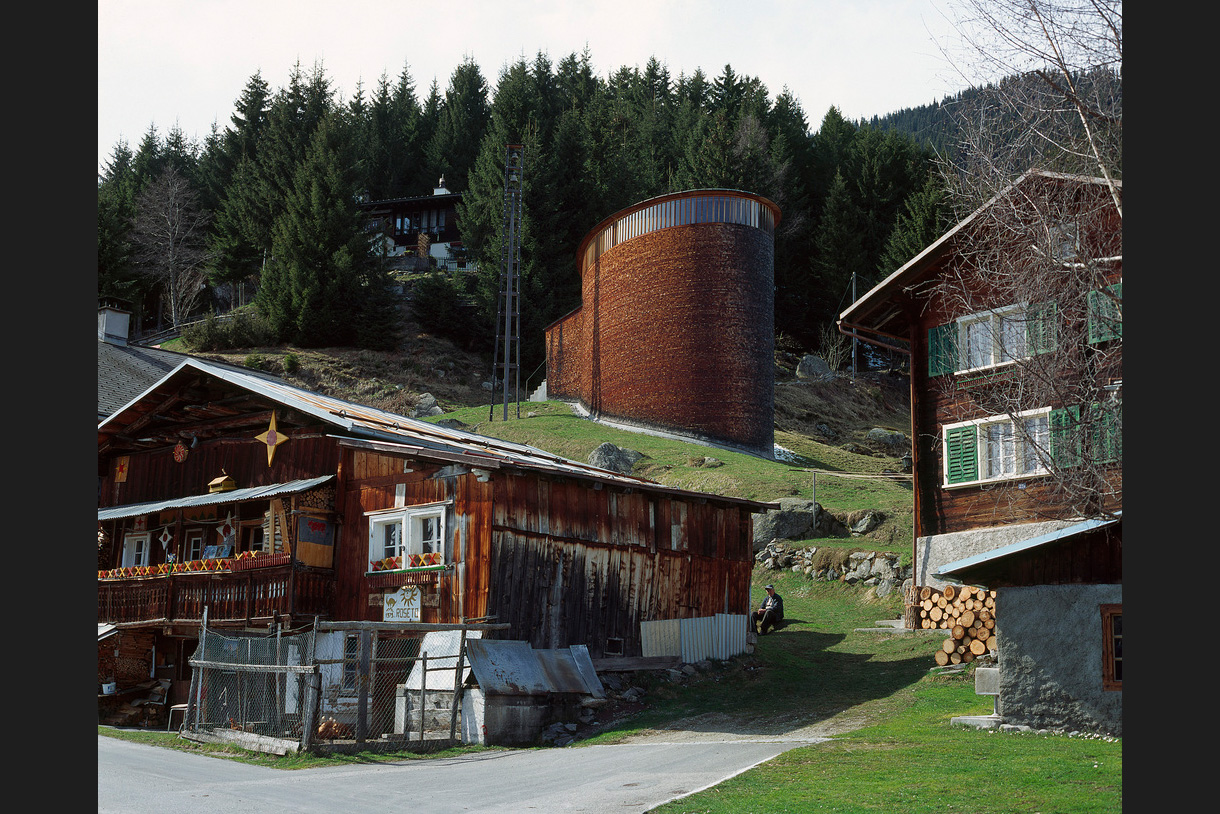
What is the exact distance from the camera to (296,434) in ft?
77.9

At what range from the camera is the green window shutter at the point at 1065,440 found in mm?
15805

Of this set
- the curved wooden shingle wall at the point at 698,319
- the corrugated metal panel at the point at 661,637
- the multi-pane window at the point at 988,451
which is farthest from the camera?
the curved wooden shingle wall at the point at 698,319

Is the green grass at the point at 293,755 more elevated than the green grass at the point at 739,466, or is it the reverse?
the green grass at the point at 739,466

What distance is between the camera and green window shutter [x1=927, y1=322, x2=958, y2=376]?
24.2 meters

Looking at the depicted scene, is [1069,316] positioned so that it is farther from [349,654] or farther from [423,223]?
[423,223]

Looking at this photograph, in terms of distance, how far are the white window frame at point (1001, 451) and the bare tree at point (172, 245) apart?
5531cm

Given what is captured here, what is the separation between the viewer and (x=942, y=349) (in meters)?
24.5

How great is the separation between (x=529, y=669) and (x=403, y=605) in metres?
3.35

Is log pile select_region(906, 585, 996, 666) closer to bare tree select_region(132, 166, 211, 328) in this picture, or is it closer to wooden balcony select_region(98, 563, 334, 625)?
wooden balcony select_region(98, 563, 334, 625)

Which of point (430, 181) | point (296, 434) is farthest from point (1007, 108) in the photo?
point (430, 181)

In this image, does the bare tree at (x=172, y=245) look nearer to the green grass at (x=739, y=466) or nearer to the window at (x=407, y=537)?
the green grass at (x=739, y=466)

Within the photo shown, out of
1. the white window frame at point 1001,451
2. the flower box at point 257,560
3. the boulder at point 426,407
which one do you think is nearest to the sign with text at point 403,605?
the flower box at point 257,560

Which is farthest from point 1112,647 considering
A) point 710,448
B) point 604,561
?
point 710,448

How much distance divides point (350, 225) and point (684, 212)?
86.1 ft
